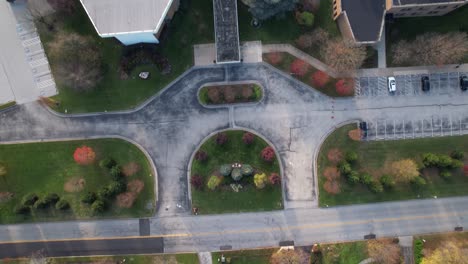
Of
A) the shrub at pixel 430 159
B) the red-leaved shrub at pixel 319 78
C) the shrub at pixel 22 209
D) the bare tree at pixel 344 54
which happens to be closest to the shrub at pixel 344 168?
the shrub at pixel 430 159

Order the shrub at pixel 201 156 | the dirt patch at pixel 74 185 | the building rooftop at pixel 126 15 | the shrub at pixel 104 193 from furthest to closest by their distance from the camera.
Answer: the dirt patch at pixel 74 185 → the shrub at pixel 201 156 → the shrub at pixel 104 193 → the building rooftop at pixel 126 15

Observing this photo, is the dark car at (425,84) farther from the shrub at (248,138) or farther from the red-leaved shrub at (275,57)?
the shrub at (248,138)

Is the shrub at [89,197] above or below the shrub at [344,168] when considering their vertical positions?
below

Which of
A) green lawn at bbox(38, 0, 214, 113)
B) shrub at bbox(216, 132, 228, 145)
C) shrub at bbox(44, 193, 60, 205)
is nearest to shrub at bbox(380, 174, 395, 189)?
shrub at bbox(216, 132, 228, 145)

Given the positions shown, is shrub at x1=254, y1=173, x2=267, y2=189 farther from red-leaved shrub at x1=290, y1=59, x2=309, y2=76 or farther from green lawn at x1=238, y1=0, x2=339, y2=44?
green lawn at x1=238, y1=0, x2=339, y2=44

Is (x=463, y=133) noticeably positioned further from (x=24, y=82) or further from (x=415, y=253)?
(x=24, y=82)

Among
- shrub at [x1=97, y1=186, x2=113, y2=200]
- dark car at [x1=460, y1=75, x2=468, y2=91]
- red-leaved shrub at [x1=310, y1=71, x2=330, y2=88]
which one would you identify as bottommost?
shrub at [x1=97, y1=186, x2=113, y2=200]

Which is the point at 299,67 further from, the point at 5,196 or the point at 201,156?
the point at 5,196
